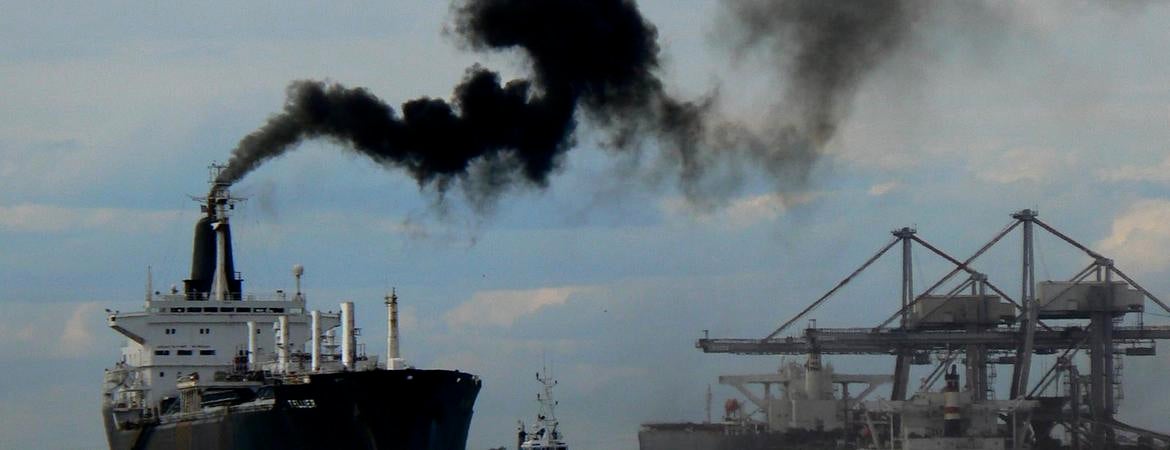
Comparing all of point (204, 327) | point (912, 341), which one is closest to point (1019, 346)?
point (912, 341)

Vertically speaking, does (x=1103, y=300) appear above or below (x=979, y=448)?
above

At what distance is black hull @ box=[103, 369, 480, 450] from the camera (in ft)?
286

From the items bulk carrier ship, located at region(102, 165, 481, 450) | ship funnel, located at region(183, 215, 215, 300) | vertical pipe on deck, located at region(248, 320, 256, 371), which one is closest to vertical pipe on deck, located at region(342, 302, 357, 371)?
bulk carrier ship, located at region(102, 165, 481, 450)

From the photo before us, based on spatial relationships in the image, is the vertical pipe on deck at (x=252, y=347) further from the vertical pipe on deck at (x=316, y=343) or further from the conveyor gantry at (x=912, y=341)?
the conveyor gantry at (x=912, y=341)

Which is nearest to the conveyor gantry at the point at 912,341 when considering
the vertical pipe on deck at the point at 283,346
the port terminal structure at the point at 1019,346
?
the port terminal structure at the point at 1019,346

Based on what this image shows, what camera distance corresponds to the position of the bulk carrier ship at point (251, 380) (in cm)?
8756

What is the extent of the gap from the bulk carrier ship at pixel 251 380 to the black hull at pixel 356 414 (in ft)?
0.14

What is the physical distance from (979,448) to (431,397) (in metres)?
61.4

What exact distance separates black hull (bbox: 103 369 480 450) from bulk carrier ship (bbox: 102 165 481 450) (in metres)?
0.04

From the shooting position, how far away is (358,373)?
87.0 m

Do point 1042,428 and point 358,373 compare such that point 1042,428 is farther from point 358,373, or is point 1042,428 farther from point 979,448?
point 358,373

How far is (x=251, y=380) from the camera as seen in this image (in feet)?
302

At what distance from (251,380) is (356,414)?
23.3 feet

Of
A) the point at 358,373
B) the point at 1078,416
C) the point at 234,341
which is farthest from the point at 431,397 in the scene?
the point at 1078,416
